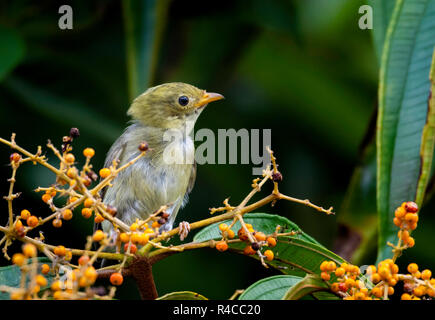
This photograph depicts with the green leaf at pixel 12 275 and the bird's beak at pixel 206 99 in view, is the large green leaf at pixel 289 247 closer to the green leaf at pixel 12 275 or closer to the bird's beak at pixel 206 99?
the green leaf at pixel 12 275

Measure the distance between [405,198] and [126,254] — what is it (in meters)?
1.18

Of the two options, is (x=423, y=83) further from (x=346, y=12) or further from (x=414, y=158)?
(x=346, y=12)

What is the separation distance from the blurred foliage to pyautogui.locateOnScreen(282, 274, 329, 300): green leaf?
1893mm

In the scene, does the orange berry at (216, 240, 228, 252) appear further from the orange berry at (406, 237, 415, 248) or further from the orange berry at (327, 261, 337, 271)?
the orange berry at (406, 237, 415, 248)

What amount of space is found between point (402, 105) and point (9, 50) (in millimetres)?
2043

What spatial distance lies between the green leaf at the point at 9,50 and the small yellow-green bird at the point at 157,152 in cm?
67

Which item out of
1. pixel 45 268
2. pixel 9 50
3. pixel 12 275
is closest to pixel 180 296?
pixel 45 268

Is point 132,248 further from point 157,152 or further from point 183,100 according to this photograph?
point 183,100

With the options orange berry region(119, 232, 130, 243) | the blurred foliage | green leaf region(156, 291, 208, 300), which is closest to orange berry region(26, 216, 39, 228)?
orange berry region(119, 232, 130, 243)

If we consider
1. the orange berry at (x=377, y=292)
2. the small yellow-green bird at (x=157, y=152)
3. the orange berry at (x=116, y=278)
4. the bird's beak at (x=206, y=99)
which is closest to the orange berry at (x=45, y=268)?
the orange berry at (x=116, y=278)

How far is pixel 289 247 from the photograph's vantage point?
2059mm

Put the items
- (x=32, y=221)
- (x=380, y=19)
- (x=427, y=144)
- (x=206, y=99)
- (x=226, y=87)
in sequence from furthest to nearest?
(x=226, y=87)
(x=206, y=99)
(x=380, y=19)
(x=427, y=144)
(x=32, y=221)

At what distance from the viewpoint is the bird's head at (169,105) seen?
138 inches

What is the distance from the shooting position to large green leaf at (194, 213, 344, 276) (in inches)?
78.7
